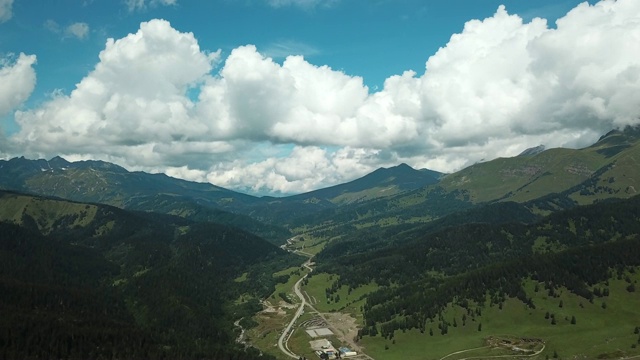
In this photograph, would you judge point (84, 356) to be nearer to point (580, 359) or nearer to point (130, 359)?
point (130, 359)

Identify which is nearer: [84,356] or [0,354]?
[0,354]

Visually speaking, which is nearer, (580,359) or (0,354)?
(0,354)

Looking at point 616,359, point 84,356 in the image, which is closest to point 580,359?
point 616,359

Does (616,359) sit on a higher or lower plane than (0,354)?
lower

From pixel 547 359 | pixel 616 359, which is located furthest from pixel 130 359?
pixel 616 359

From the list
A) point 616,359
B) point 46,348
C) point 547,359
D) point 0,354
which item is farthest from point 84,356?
point 616,359

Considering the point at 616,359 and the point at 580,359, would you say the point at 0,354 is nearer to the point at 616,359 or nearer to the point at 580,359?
the point at 580,359

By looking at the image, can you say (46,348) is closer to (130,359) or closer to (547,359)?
(130,359)

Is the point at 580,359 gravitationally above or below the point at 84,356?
below
